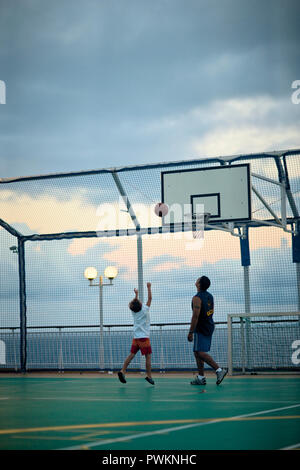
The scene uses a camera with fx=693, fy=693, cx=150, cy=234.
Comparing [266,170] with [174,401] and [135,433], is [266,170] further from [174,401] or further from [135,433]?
[135,433]

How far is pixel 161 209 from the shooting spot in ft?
50.4

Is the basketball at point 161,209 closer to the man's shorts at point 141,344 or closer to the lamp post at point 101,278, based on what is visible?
the lamp post at point 101,278

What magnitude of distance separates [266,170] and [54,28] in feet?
27.9

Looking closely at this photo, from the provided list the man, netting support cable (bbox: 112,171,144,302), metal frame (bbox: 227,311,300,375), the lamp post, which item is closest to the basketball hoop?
netting support cable (bbox: 112,171,144,302)

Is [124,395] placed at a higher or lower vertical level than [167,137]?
lower

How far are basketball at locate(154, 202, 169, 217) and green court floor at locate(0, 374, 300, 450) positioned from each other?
4.48 meters

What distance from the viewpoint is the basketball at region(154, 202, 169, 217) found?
15.3 m

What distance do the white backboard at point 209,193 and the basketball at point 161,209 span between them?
0.10 meters

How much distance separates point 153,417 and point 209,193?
916 cm

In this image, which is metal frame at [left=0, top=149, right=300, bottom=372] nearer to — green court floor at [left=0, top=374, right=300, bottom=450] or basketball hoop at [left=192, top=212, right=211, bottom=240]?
basketball hoop at [left=192, top=212, right=211, bottom=240]

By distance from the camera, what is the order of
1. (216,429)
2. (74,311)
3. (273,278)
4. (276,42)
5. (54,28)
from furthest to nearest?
(74,311), (273,278), (54,28), (216,429), (276,42)

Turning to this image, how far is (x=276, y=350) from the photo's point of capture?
1489 centimetres
